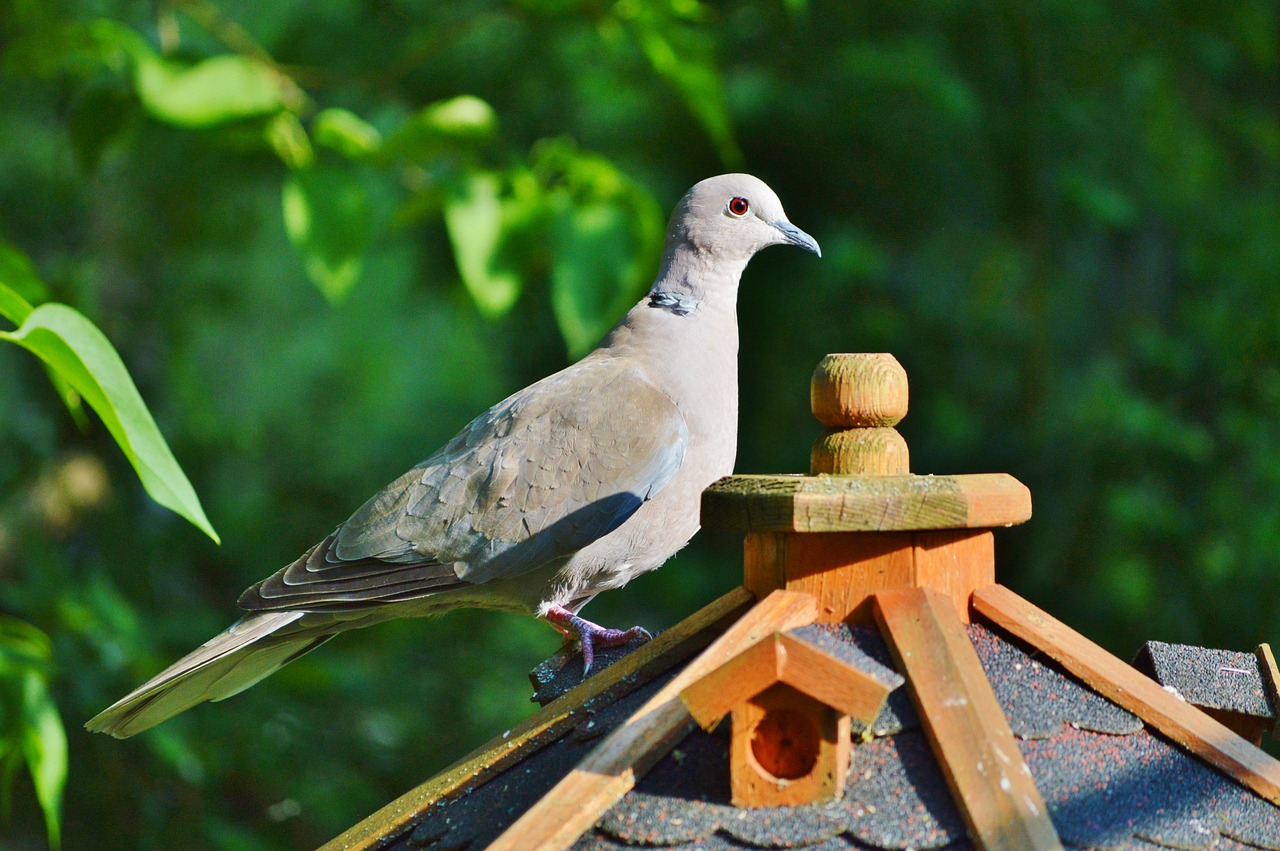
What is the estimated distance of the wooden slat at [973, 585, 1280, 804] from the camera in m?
0.83

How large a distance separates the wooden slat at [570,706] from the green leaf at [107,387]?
29cm

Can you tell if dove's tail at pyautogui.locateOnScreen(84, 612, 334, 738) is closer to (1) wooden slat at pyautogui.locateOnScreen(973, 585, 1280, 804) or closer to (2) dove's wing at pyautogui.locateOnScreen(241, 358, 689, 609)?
(2) dove's wing at pyautogui.locateOnScreen(241, 358, 689, 609)

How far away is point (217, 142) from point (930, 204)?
2585 millimetres

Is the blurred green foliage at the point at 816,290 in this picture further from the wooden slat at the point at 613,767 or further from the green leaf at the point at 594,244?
the wooden slat at the point at 613,767

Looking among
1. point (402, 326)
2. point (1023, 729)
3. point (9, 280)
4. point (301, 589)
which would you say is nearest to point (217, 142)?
point (9, 280)

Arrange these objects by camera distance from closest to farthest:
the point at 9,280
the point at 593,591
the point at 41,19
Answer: the point at 9,280 → the point at 593,591 → the point at 41,19

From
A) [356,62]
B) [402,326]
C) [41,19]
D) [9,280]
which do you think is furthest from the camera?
[402,326]

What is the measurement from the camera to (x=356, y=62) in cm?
387

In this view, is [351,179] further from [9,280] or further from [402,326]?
[402,326]

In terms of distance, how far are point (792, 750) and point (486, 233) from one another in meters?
1.25

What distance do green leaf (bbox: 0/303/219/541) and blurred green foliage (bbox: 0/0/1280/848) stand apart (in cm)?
250

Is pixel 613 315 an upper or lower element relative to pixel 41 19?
lower

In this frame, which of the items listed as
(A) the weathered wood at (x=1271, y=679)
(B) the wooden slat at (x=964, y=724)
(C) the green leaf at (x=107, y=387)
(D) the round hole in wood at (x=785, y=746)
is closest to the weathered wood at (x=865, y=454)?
(B) the wooden slat at (x=964, y=724)

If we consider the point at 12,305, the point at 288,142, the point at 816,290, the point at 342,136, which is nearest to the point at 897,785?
the point at 12,305
